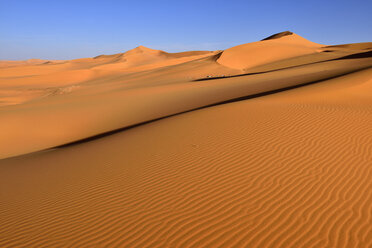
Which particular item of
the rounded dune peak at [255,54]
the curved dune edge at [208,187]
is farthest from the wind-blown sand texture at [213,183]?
the rounded dune peak at [255,54]

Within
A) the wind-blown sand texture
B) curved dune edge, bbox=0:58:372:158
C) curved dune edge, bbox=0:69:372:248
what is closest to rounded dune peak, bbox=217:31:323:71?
curved dune edge, bbox=0:58:372:158

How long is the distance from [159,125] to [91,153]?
242 centimetres

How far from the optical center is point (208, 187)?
4605 millimetres

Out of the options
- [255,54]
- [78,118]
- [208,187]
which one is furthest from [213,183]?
[255,54]

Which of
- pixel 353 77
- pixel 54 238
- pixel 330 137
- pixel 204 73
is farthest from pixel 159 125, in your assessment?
pixel 204 73

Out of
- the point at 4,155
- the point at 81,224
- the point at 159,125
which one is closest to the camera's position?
the point at 81,224

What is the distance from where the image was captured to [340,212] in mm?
3725

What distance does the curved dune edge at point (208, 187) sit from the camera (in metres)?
3.56

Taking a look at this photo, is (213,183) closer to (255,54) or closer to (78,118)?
(78,118)

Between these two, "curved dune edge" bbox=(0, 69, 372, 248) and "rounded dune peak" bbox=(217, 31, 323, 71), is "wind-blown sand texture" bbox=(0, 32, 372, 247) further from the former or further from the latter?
"rounded dune peak" bbox=(217, 31, 323, 71)

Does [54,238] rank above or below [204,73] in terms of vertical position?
below

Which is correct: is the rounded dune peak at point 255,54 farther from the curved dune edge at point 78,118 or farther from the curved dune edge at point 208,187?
the curved dune edge at point 208,187

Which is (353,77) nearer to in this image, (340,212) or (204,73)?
(340,212)

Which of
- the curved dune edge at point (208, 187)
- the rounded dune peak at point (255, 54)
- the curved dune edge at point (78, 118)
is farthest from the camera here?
the rounded dune peak at point (255, 54)
